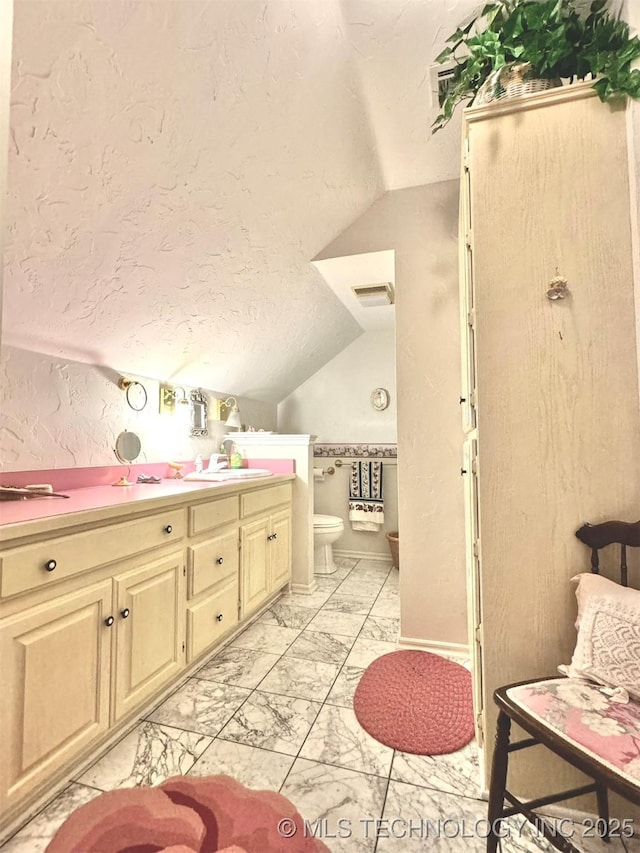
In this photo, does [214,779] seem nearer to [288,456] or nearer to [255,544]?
[255,544]

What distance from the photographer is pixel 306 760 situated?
4.46 feet

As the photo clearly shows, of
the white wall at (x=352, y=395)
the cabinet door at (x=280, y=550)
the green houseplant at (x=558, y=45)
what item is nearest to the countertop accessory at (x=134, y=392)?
the cabinet door at (x=280, y=550)

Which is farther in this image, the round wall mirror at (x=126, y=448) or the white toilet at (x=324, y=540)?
the white toilet at (x=324, y=540)

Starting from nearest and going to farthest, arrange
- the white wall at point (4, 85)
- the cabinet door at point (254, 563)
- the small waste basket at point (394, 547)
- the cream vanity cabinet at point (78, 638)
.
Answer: the white wall at point (4, 85) < the cream vanity cabinet at point (78, 638) < the cabinet door at point (254, 563) < the small waste basket at point (394, 547)

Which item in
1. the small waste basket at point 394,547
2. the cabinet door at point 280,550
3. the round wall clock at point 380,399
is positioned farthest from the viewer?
the round wall clock at point 380,399

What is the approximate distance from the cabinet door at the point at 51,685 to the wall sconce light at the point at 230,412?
1797 mm

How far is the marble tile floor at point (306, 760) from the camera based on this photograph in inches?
43.9

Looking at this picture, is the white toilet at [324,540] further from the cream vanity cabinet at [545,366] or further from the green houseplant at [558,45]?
the green houseplant at [558,45]

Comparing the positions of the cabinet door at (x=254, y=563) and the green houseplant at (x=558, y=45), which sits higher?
the green houseplant at (x=558, y=45)

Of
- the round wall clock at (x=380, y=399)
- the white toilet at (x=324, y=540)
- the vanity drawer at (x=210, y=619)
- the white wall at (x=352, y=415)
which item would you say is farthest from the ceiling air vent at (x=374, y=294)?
the vanity drawer at (x=210, y=619)

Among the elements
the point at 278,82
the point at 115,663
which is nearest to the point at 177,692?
the point at 115,663

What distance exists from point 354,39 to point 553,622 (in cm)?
212

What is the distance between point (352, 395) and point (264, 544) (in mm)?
1794

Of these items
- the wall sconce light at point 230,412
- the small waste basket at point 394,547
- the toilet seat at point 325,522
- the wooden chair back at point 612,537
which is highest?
the wall sconce light at point 230,412
